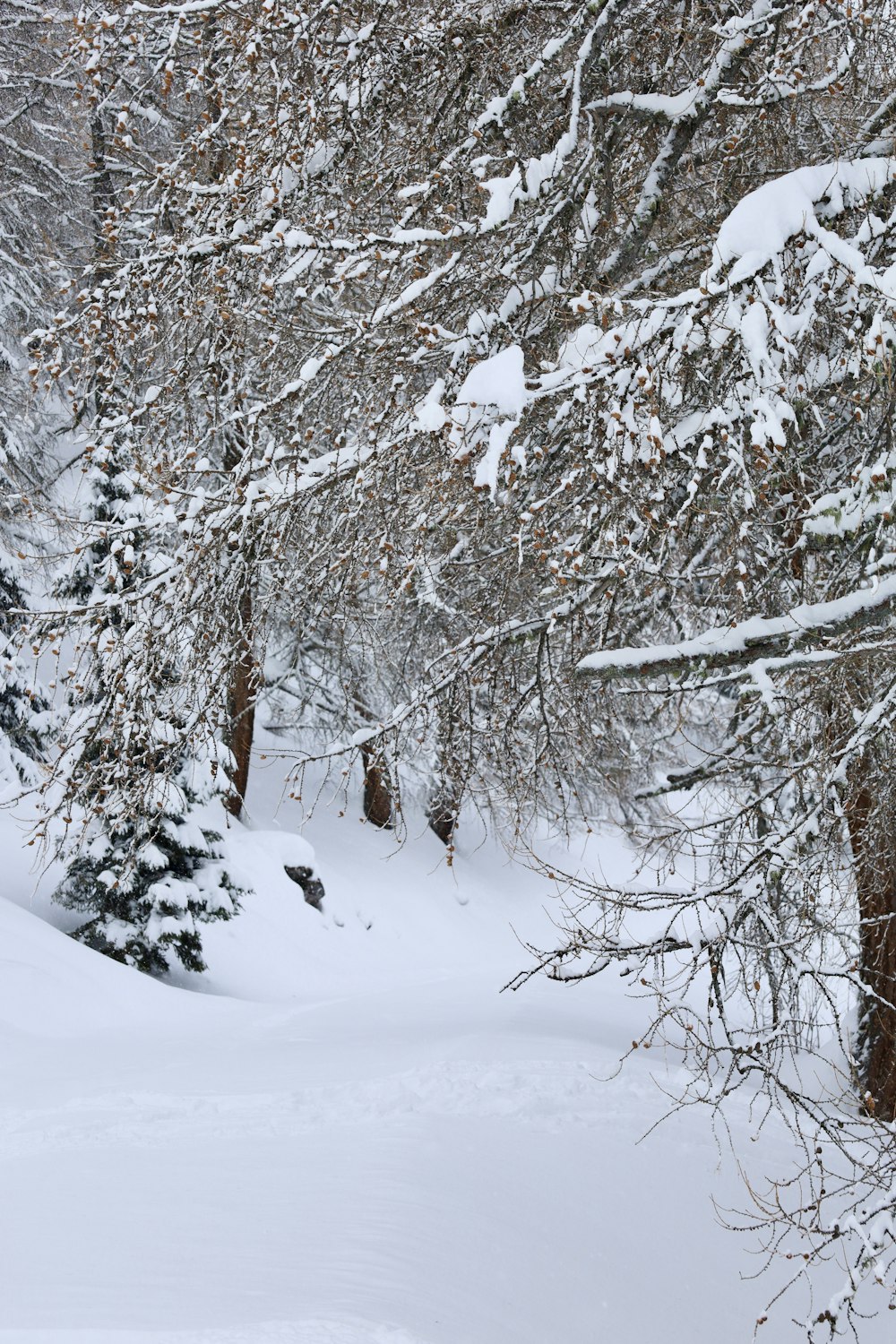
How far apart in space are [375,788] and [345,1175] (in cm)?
1069

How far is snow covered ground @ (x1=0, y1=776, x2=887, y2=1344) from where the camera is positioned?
155 inches

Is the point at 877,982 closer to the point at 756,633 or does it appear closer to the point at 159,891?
the point at 756,633

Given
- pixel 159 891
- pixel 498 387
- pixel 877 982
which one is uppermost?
pixel 159 891

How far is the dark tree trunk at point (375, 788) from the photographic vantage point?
218 inches

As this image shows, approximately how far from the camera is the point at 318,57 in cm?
534

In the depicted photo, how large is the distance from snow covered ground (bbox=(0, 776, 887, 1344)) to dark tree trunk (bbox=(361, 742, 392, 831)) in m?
0.96

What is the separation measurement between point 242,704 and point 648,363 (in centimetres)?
1031

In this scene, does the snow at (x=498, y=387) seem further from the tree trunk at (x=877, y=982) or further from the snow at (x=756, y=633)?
the tree trunk at (x=877, y=982)

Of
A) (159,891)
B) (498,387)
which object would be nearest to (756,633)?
(498,387)

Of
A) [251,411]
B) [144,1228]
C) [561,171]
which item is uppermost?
[561,171]

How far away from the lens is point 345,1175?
5.23 meters

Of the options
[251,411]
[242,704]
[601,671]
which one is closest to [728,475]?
[601,671]

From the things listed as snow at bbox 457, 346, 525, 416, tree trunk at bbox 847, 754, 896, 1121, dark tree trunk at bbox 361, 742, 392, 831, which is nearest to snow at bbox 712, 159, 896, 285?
snow at bbox 457, 346, 525, 416

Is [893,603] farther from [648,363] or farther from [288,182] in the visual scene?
[288,182]
